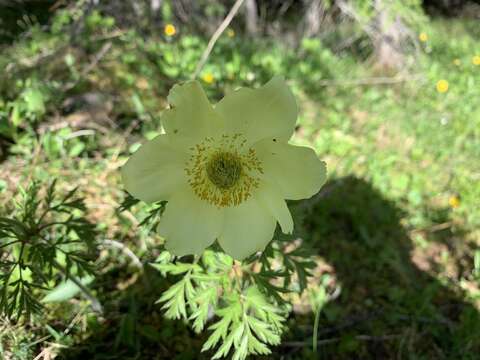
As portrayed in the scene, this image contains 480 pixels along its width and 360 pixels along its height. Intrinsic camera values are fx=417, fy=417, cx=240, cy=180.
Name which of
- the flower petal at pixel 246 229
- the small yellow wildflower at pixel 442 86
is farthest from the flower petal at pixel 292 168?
the small yellow wildflower at pixel 442 86

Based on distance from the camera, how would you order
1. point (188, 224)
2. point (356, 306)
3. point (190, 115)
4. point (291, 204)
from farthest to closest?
1. point (356, 306)
2. point (291, 204)
3. point (188, 224)
4. point (190, 115)

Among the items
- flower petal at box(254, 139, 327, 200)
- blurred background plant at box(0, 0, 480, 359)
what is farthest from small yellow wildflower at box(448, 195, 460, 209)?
flower petal at box(254, 139, 327, 200)

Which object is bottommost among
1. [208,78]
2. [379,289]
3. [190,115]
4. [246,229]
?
[379,289]

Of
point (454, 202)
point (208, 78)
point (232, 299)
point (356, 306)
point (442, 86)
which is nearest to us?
point (232, 299)

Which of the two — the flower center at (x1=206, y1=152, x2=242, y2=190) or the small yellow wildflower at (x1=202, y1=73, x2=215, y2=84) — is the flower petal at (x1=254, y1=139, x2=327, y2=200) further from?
the small yellow wildflower at (x1=202, y1=73, x2=215, y2=84)

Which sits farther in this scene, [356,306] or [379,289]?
[379,289]

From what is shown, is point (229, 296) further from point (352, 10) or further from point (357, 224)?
point (352, 10)

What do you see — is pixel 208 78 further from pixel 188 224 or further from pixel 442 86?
pixel 442 86

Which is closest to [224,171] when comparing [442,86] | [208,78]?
[208,78]

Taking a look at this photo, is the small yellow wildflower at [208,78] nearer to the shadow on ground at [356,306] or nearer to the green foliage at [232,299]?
the shadow on ground at [356,306]
